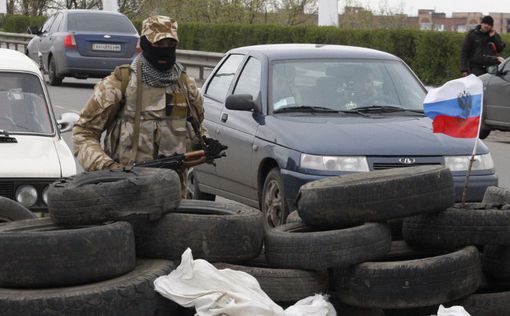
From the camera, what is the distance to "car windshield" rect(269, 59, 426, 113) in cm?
1012

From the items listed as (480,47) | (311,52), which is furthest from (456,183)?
(480,47)

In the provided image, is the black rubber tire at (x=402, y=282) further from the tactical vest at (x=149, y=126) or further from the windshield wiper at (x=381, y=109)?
the windshield wiper at (x=381, y=109)

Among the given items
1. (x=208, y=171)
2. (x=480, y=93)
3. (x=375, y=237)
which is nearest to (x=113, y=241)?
(x=375, y=237)

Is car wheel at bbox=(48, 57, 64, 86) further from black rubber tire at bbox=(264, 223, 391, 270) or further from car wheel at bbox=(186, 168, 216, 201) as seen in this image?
black rubber tire at bbox=(264, 223, 391, 270)

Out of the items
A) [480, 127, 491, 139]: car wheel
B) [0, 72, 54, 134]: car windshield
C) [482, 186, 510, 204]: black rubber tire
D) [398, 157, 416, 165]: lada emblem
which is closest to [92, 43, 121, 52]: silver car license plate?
[480, 127, 491, 139]: car wheel

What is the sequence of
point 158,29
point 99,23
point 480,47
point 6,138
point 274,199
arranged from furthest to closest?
point 99,23, point 480,47, point 274,199, point 6,138, point 158,29

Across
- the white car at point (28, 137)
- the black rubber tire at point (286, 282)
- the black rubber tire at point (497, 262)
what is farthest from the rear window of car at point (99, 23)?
the black rubber tire at point (286, 282)

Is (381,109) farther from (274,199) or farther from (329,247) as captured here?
(329,247)

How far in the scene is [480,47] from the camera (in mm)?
22062

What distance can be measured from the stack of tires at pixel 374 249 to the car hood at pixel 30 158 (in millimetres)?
1903

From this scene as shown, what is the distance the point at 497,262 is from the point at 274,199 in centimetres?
328

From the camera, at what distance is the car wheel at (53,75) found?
2897cm

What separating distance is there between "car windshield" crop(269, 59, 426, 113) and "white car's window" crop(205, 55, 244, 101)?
2.85 feet

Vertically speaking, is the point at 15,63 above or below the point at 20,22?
above
